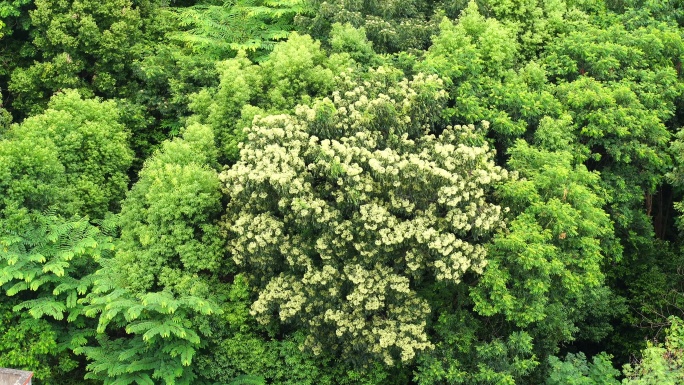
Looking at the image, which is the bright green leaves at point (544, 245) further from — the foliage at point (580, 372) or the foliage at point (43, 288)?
the foliage at point (43, 288)

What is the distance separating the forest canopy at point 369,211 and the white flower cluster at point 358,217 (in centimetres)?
7

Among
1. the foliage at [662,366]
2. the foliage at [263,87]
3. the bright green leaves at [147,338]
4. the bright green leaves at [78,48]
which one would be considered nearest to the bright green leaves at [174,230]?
the bright green leaves at [147,338]

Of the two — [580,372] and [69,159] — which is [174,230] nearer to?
[69,159]

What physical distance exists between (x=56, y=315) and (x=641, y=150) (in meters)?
15.6

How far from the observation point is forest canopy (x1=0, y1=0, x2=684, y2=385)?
50.0 feet

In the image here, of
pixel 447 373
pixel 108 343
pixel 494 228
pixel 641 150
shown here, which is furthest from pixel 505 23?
pixel 108 343

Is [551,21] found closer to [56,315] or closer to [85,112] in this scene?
[85,112]

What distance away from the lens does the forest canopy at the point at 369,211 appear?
1525cm

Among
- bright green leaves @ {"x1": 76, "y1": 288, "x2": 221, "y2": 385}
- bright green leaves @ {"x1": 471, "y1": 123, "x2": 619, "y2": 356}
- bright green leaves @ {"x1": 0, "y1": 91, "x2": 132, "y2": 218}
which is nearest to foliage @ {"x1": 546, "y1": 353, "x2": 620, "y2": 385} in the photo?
bright green leaves @ {"x1": 471, "y1": 123, "x2": 619, "y2": 356}

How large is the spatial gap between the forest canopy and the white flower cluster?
0.22 ft

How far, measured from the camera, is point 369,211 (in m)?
14.8

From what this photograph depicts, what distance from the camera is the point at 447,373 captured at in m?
15.8

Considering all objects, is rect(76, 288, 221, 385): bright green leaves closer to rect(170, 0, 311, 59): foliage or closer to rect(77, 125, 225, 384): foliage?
rect(77, 125, 225, 384): foliage

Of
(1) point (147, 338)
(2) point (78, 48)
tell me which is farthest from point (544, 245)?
(2) point (78, 48)
